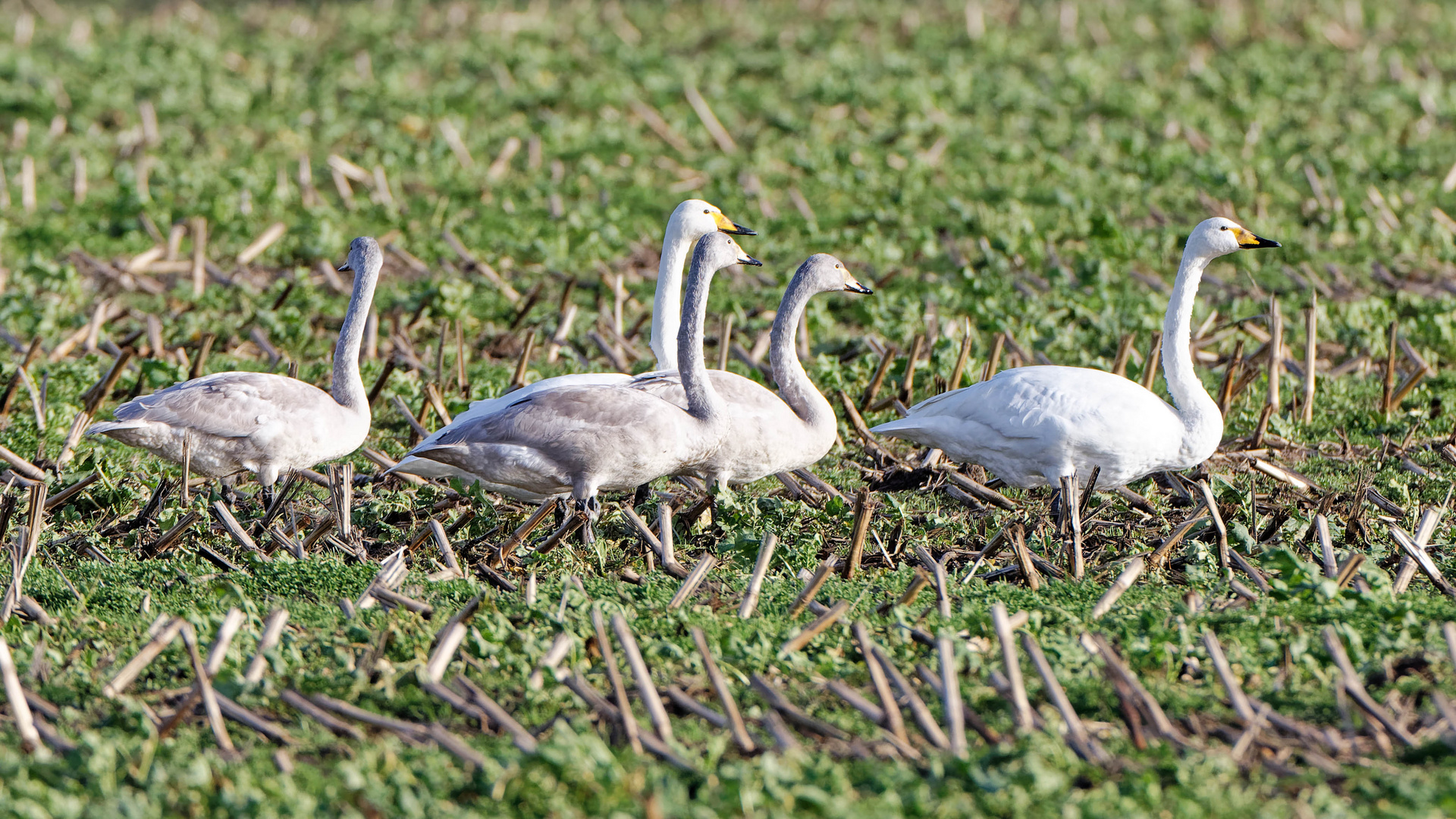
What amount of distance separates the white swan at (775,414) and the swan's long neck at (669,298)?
0.69 metres

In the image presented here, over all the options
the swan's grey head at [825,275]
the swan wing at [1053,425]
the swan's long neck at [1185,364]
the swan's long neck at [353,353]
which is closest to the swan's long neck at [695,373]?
the swan's grey head at [825,275]

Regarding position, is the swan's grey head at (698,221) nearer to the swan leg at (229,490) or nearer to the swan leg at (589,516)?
A: the swan leg at (589,516)

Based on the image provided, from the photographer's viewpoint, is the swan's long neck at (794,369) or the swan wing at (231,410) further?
the swan's long neck at (794,369)

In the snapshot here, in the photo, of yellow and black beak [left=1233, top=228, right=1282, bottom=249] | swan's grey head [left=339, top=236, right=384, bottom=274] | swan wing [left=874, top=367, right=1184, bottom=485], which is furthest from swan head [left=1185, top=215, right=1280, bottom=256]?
swan's grey head [left=339, top=236, right=384, bottom=274]

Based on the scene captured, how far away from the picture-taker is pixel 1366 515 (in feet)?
24.0

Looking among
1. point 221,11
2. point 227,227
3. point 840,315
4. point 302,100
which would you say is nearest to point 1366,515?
point 840,315

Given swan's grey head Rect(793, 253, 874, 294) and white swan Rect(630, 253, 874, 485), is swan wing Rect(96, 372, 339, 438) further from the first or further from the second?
swan's grey head Rect(793, 253, 874, 294)

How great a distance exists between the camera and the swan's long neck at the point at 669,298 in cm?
870

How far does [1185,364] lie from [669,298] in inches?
120

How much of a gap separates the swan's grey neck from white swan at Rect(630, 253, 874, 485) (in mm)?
1620

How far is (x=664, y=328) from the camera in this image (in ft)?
28.7

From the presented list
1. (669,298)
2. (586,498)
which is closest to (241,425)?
(586,498)

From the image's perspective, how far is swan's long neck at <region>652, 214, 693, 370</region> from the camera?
8.70 metres

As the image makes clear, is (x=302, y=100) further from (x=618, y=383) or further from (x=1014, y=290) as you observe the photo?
(x=618, y=383)
